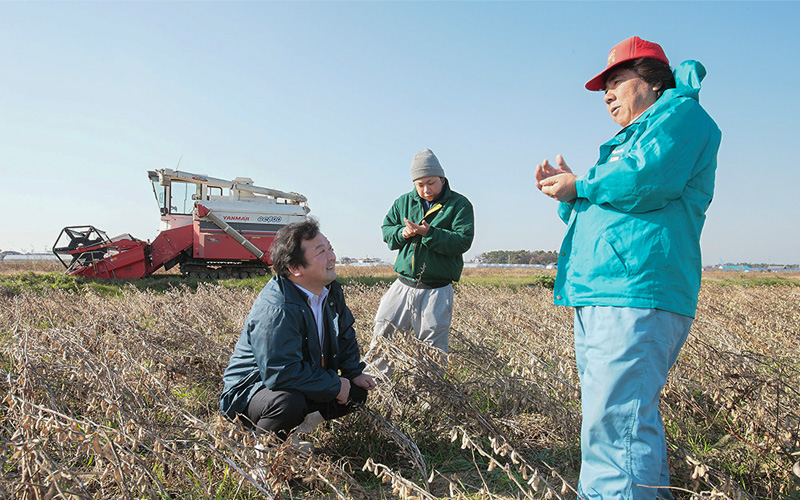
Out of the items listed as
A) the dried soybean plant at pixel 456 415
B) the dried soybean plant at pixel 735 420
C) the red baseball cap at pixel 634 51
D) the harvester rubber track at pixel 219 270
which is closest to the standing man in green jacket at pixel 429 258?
the dried soybean plant at pixel 456 415

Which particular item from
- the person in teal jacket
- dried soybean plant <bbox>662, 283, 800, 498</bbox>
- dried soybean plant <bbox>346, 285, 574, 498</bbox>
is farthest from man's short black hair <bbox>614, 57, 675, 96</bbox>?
dried soybean plant <bbox>346, 285, 574, 498</bbox>

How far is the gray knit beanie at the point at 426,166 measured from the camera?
376cm

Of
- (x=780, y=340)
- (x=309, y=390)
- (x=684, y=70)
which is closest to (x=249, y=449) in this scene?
(x=309, y=390)

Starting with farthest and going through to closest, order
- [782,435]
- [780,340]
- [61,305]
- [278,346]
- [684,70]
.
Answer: [61,305] < [780,340] < [278,346] < [782,435] < [684,70]

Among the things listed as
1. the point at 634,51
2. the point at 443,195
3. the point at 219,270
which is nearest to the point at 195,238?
the point at 219,270

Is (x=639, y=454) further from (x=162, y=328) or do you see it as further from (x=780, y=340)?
(x=162, y=328)

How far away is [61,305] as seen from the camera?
6.37m

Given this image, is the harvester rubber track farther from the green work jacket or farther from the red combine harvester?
the green work jacket

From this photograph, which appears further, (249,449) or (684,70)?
(684,70)

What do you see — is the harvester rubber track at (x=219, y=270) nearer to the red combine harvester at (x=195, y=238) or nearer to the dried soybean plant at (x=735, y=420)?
the red combine harvester at (x=195, y=238)

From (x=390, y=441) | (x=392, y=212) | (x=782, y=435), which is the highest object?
(x=392, y=212)

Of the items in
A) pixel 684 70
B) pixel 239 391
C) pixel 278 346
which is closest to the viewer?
pixel 684 70

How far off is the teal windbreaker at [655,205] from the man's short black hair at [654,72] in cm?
5

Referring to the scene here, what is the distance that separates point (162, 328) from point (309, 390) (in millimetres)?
2886
